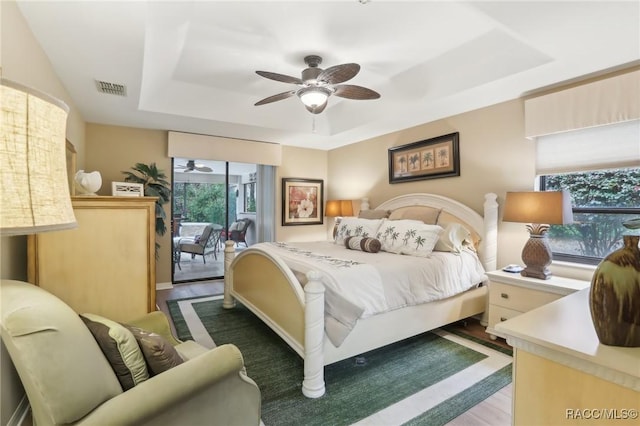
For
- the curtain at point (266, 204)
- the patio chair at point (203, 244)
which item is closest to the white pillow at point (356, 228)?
the curtain at point (266, 204)

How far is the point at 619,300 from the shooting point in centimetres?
94

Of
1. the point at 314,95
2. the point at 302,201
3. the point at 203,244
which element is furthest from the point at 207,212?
the point at 314,95

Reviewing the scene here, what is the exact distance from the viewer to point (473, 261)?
3.06 m

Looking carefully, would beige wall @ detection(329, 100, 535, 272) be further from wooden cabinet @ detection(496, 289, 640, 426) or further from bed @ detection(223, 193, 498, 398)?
wooden cabinet @ detection(496, 289, 640, 426)

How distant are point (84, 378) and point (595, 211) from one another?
357 cm

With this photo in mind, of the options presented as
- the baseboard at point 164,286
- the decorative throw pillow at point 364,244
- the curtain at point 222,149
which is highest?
the curtain at point 222,149

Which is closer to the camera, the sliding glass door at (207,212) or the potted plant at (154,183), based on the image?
the potted plant at (154,183)

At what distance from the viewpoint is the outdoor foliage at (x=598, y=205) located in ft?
8.03

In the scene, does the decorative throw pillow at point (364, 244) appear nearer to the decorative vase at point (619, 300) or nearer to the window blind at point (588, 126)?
the window blind at point (588, 126)

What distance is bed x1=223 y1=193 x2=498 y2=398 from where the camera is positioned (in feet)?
6.54

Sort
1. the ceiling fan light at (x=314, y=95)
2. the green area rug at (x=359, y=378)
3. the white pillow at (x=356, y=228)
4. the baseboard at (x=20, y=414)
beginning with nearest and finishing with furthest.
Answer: the baseboard at (x=20, y=414) < the green area rug at (x=359, y=378) < the ceiling fan light at (x=314, y=95) < the white pillow at (x=356, y=228)

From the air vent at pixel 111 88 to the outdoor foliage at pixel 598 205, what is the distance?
428cm

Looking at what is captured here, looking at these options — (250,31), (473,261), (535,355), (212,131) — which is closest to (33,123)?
(535,355)

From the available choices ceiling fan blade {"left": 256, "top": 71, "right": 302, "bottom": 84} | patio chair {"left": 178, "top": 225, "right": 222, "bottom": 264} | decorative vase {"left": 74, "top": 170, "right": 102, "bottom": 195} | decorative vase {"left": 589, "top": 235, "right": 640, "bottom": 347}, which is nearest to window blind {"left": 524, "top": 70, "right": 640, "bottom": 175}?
decorative vase {"left": 589, "top": 235, "right": 640, "bottom": 347}
